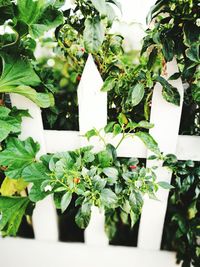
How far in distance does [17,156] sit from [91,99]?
0.34 m

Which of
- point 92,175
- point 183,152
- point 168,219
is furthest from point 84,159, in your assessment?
point 168,219

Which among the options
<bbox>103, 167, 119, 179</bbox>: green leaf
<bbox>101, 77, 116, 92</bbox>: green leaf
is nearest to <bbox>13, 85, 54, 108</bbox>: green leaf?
<bbox>101, 77, 116, 92</bbox>: green leaf

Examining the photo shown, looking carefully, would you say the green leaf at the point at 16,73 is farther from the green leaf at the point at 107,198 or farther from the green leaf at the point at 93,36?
the green leaf at the point at 107,198

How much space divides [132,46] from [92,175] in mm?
976

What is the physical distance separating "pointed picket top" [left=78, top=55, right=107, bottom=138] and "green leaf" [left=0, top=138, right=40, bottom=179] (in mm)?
203

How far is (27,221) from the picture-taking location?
1563 mm

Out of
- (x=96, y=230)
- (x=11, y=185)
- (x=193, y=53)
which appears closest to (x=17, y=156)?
(x=11, y=185)

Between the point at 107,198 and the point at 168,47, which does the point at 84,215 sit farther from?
the point at 168,47

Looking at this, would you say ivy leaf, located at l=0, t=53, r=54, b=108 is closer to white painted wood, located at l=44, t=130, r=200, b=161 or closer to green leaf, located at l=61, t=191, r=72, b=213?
white painted wood, located at l=44, t=130, r=200, b=161

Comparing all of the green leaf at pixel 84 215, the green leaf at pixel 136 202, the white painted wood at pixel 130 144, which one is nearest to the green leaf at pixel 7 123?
the white painted wood at pixel 130 144

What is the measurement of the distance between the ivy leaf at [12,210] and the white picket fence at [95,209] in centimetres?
16

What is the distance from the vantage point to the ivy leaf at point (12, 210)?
1.14 metres

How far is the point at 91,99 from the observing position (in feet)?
3.47

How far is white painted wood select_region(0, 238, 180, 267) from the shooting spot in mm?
1422
